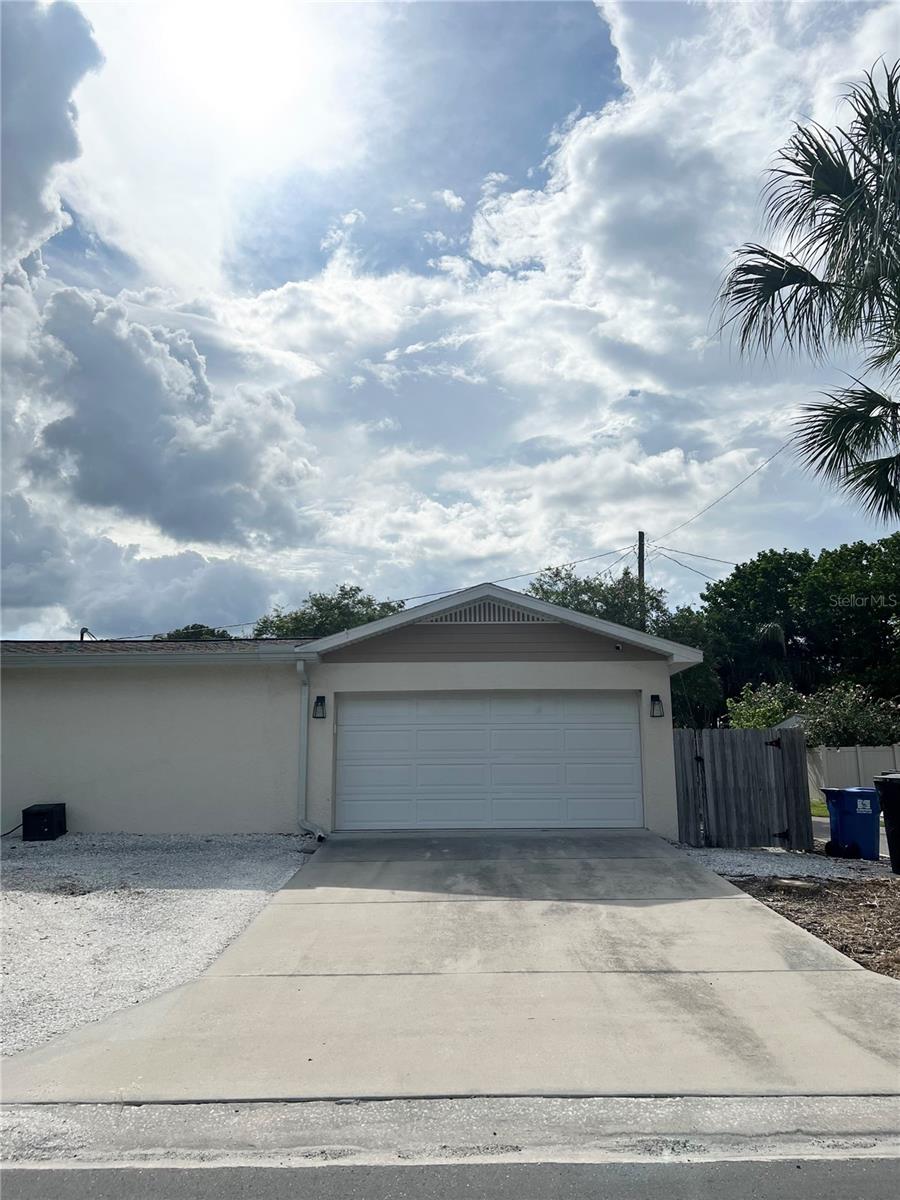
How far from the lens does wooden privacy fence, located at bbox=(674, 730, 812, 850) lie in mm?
12906

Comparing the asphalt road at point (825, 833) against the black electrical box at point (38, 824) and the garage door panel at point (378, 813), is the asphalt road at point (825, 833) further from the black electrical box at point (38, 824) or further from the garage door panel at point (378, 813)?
the black electrical box at point (38, 824)

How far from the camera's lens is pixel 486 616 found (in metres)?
13.5

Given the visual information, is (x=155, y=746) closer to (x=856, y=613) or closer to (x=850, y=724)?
(x=850, y=724)

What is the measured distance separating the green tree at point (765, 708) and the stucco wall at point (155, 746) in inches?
674

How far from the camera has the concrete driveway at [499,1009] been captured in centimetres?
495

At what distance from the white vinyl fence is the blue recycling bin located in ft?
29.9

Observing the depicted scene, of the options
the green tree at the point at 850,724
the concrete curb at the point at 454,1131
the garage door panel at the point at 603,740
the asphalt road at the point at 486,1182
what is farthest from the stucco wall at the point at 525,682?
the green tree at the point at 850,724

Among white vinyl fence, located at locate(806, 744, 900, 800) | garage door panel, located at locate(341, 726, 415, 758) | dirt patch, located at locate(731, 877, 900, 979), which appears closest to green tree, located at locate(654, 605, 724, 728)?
white vinyl fence, located at locate(806, 744, 900, 800)

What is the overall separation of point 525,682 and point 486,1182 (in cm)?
943

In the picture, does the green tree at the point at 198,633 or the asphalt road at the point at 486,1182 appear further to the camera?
the green tree at the point at 198,633

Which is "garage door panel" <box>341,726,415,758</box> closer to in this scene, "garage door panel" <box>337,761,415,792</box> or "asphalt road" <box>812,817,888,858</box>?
"garage door panel" <box>337,761,415,792</box>

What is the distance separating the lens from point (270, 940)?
7742 millimetres

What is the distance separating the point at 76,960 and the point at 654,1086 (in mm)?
4740

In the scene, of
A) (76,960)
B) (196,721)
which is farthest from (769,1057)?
(196,721)
